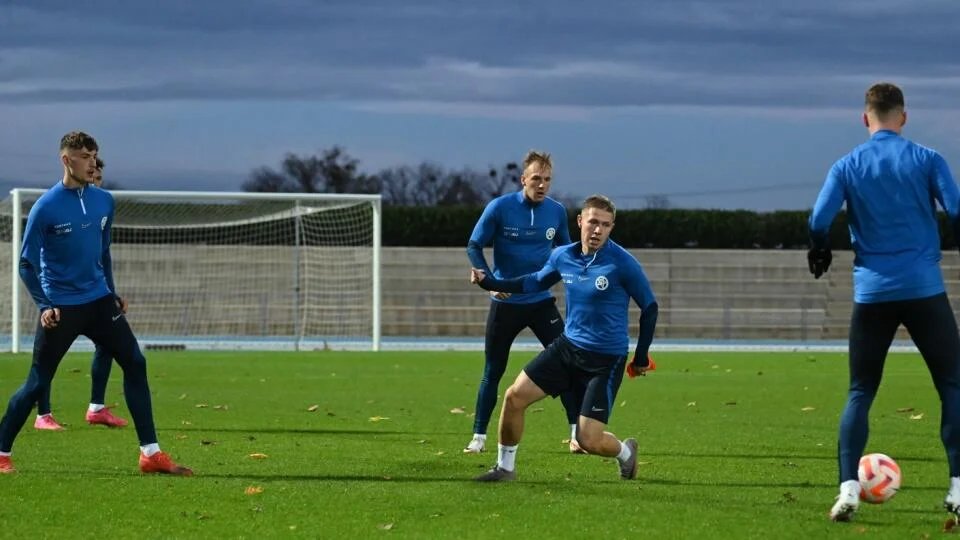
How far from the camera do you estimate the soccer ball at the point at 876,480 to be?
8242 millimetres

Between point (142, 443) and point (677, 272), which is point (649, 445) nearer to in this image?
point (142, 443)

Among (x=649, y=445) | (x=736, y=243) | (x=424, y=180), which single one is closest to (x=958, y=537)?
(x=649, y=445)

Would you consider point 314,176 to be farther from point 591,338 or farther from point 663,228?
point 591,338

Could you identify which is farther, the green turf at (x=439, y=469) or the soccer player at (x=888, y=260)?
the green turf at (x=439, y=469)

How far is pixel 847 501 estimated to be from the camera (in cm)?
780

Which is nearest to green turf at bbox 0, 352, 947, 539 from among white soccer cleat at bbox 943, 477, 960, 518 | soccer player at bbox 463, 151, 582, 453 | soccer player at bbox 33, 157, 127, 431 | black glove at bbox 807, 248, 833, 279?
white soccer cleat at bbox 943, 477, 960, 518

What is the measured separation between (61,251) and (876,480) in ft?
17.3

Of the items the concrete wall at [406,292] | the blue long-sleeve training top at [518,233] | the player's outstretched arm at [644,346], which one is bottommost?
the concrete wall at [406,292]

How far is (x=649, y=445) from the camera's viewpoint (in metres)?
12.4

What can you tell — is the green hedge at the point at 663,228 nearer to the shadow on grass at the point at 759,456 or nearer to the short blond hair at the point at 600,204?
the shadow on grass at the point at 759,456

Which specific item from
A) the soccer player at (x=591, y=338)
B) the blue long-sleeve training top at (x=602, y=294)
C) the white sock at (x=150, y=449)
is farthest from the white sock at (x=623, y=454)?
the white sock at (x=150, y=449)

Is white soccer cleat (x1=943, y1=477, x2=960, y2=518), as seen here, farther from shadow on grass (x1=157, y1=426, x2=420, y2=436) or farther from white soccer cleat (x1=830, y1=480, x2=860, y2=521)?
shadow on grass (x1=157, y1=426, x2=420, y2=436)

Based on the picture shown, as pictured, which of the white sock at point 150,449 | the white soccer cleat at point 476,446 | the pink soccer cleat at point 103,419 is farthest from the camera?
the pink soccer cleat at point 103,419

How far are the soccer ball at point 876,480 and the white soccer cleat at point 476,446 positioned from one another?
3970mm
